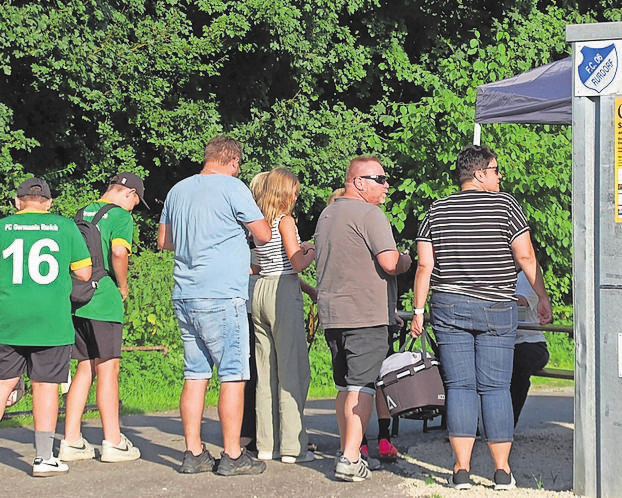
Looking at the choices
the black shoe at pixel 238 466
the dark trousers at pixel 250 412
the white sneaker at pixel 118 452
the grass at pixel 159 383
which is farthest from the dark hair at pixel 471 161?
the grass at pixel 159 383

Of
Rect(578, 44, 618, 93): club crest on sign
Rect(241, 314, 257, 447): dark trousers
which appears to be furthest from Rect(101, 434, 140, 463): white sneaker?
Rect(578, 44, 618, 93): club crest on sign

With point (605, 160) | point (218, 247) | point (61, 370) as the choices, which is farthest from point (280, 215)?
point (605, 160)

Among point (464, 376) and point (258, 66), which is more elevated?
point (258, 66)

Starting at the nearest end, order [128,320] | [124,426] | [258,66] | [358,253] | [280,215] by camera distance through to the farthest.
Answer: [358,253]
[280,215]
[124,426]
[128,320]
[258,66]

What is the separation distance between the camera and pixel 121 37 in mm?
14930

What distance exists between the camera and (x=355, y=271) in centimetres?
648

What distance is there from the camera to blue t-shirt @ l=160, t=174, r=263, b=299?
256 inches

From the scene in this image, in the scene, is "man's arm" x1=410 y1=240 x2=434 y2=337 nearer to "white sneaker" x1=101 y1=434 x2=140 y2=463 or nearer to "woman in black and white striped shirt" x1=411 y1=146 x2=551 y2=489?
"woman in black and white striped shirt" x1=411 y1=146 x2=551 y2=489

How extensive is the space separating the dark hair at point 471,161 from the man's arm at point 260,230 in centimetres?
123

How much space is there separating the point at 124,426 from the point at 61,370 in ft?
7.16

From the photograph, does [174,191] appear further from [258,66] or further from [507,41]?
[507,41]

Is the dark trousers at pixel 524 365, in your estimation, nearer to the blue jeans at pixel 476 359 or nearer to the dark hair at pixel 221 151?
the blue jeans at pixel 476 359

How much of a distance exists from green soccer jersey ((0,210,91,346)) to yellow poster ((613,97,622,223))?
10.8 feet

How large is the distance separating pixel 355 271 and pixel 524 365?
1638 mm
